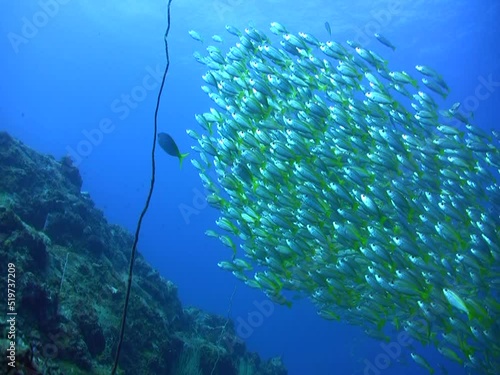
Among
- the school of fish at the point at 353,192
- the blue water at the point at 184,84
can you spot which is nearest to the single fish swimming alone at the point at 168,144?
the school of fish at the point at 353,192

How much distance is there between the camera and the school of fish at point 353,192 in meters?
7.45

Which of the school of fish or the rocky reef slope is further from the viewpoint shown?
the school of fish

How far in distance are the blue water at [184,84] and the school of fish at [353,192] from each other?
24.3 ft

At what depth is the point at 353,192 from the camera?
8430mm

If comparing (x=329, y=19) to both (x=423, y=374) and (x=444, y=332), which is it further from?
(x=423, y=374)

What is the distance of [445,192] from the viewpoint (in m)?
8.78

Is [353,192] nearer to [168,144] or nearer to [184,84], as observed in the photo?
[168,144]

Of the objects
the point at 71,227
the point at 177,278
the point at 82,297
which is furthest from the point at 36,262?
the point at 177,278

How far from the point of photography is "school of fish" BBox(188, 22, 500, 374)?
7.45 m

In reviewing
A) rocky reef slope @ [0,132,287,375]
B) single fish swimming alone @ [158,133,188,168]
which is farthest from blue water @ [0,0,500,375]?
single fish swimming alone @ [158,133,188,168]

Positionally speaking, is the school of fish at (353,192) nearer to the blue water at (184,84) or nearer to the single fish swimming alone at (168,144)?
the single fish swimming alone at (168,144)

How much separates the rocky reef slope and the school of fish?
2.35 meters

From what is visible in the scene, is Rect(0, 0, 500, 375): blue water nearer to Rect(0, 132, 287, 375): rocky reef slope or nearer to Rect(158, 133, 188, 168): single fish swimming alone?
Rect(0, 132, 287, 375): rocky reef slope

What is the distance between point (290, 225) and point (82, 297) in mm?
3945
